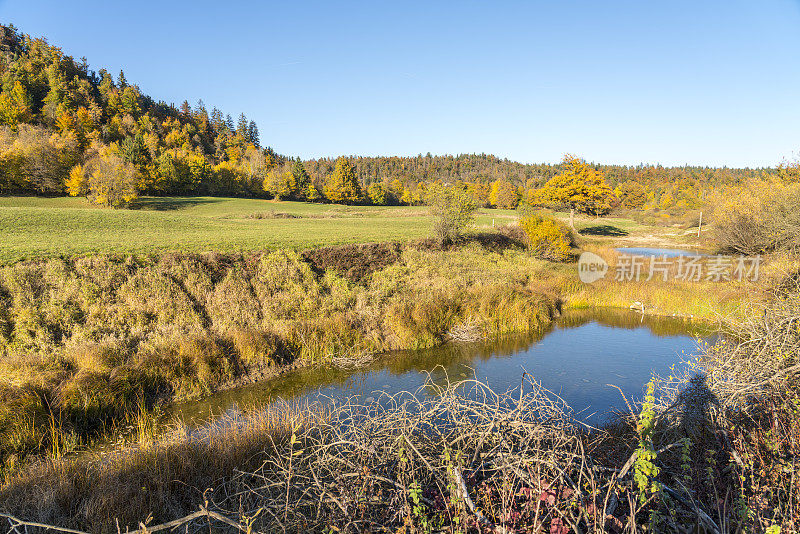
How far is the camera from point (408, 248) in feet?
76.3

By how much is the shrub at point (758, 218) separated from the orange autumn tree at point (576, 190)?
15310 mm

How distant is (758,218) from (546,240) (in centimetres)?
1111

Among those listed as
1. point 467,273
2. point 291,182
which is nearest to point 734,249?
point 467,273

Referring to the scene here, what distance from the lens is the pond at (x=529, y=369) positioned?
9938mm

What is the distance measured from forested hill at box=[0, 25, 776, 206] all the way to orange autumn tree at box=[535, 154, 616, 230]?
16832 mm

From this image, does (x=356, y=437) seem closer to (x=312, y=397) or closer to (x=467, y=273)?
(x=312, y=397)

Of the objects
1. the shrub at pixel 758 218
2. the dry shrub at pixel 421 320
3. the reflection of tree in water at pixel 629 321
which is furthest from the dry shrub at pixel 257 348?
the shrub at pixel 758 218

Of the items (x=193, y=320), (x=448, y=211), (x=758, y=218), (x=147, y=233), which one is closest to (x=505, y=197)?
(x=448, y=211)

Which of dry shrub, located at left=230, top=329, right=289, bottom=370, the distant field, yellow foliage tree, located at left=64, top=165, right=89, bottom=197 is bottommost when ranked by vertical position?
dry shrub, located at left=230, top=329, right=289, bottom=370

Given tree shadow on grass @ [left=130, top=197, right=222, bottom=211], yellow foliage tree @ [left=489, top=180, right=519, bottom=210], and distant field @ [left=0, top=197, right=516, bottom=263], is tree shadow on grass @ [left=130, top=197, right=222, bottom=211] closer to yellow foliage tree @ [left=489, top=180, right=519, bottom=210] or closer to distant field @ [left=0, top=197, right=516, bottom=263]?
distant field @ [left=0, top=197, right=516, bottom=263]

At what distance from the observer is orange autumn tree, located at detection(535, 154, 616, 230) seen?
42.0 meters

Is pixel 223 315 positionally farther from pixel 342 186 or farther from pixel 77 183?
pixel 342 186

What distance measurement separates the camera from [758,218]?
71.4ft

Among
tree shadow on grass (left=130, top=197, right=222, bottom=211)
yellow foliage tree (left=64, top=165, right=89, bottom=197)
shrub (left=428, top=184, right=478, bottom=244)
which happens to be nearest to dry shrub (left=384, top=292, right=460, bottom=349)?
shrub (left=428, top=184, right=478, bottom=244)
